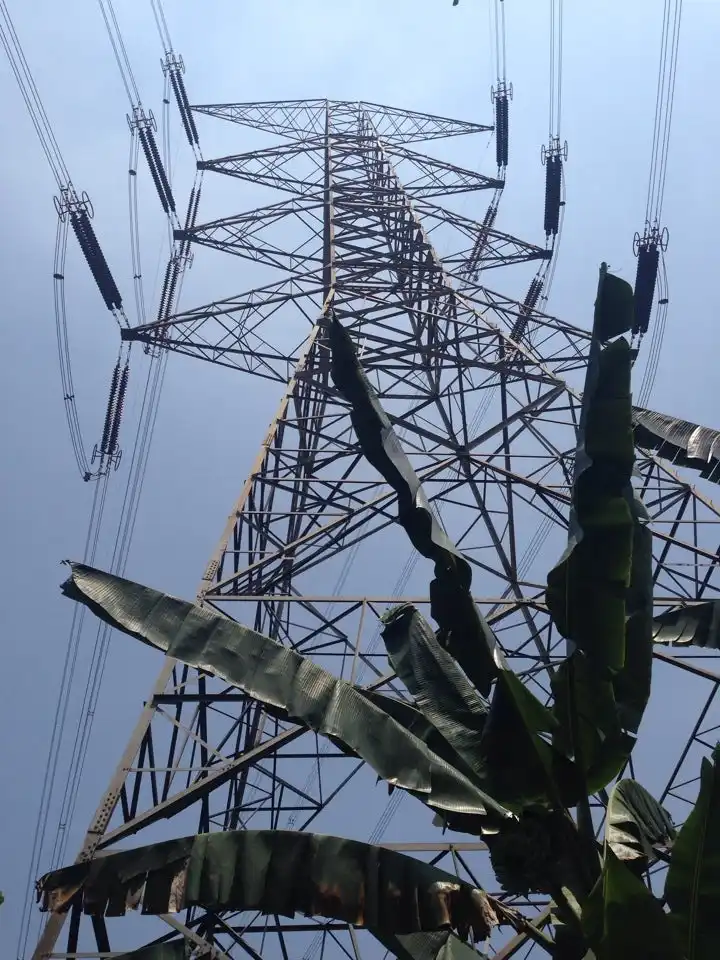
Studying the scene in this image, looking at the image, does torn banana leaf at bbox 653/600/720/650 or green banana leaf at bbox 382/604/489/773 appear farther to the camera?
torn banana leaf at bbox 653/600/720/650

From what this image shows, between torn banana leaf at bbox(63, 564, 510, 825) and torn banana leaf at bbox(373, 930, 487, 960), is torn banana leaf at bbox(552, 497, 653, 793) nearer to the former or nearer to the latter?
torn banana leaf at bbox(63, 564, 510, 825)

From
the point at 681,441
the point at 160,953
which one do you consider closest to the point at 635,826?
the point at 160,953

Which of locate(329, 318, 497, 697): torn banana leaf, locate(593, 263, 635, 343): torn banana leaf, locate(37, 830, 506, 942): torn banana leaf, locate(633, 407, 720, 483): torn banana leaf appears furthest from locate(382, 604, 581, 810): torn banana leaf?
locate(633, 407, 720, 483): torn banana leaf

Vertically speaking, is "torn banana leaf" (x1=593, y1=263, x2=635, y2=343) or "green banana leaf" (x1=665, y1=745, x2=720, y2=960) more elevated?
"torn banana leaf" (x1=593, y1=263, x2=635, y2=343)

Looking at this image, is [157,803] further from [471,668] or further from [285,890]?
[471,668]

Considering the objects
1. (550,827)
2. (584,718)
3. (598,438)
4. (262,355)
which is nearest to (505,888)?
(550,827)

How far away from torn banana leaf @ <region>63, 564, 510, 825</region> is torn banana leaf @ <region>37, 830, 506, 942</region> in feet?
1.58

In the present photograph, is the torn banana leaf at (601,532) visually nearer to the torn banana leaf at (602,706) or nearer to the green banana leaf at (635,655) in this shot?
the torn banana leaf at (602,706)

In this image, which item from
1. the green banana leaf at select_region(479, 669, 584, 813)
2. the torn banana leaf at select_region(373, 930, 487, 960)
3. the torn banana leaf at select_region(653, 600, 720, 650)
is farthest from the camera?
the torn banana leaf at select_region(653, 600, 720, 650)

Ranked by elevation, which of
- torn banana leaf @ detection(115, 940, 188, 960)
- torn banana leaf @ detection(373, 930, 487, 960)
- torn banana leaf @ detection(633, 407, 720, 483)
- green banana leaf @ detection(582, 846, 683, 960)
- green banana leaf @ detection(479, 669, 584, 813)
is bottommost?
Answer: green banana leaf @ detection(582, 846, 683, 960)

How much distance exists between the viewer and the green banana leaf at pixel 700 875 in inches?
182

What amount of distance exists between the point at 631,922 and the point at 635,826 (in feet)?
5.12

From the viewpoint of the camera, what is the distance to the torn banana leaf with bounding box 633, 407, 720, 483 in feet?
30.7

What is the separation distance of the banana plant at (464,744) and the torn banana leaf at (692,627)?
4.27ft
